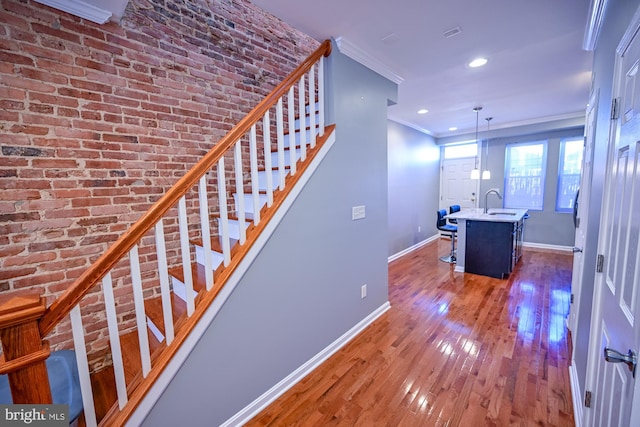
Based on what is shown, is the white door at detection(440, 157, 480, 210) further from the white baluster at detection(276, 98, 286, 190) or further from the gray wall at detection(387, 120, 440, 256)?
the white baluster at detection(276, 98, 286, 190)

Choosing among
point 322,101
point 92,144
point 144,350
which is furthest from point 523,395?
point 92,144

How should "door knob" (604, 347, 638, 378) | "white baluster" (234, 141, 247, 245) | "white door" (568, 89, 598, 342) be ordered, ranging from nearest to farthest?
"door knob" (604, 347, 638, 378) → "white baluster" (234, 141, 247, 245) → "white door" (568, 89, 598, 342)

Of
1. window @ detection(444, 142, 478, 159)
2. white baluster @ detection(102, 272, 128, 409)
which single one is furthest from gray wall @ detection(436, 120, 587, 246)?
white baluster @ detection(102, 272, 128, 409)

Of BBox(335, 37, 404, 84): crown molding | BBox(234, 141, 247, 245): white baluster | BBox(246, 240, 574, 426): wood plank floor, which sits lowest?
BBox(246, 240, 574, 426): wood plank floor

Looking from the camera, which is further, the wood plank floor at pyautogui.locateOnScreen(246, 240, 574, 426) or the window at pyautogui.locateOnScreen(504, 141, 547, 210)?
the window at pyautogui.locateOnScreen(504, 141, 547, 210)

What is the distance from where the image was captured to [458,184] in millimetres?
6387

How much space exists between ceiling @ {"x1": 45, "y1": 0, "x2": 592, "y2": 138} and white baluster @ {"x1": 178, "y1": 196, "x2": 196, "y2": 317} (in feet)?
4.87

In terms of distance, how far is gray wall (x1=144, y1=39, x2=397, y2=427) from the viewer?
1478mm

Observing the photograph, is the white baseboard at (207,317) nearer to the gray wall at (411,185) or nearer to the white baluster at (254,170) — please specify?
the white baluster at (254,170)

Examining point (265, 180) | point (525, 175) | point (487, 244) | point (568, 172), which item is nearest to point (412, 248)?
point (487, 244)

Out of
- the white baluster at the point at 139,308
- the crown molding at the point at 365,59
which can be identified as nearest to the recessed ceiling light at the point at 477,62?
the crown molding at the point at 365,59

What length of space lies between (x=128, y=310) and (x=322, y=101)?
228 cm

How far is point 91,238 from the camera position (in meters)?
1.80
